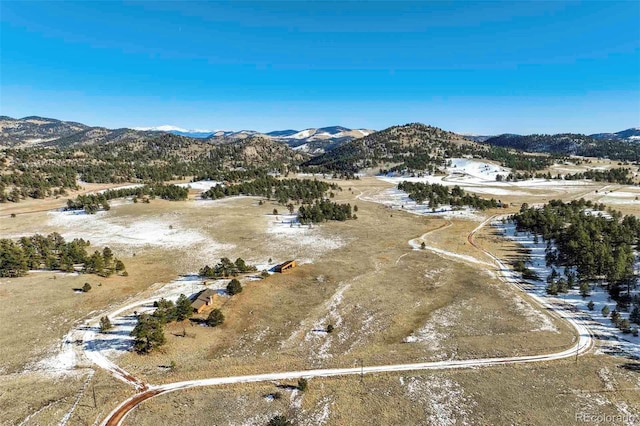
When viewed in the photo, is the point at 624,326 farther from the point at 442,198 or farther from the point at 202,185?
the point at 202,185

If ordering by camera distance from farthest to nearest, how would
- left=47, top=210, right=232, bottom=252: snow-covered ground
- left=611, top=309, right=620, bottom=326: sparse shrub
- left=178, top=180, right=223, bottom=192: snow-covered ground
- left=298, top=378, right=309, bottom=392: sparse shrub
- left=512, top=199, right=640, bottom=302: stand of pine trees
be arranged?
left=178, top=180, right=223, bottom=192: snow-covered ground
left=47, top=210, right=232, bottom=252: snow-covered ground
left=512, top=199, right=640, bottom=302: stand of pine trees
left=611, top=309, right=620, bottom=326: sparse shrub
left=298, top=378, right=309, bottom=392: sparse shrub

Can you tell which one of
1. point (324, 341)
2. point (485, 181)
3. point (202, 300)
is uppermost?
point (485, 181)

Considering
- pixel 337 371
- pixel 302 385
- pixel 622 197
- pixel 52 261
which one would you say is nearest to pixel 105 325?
pixel 302 385

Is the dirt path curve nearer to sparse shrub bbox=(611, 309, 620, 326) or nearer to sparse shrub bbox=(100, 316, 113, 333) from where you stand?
sparse shrub bbox=(611, 309, 620, 326)

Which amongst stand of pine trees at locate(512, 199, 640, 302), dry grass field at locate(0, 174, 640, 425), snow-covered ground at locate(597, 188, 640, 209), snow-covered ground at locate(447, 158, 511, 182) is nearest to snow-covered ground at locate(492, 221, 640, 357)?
stand of pine trees at locate(512, 199, 640, 302)

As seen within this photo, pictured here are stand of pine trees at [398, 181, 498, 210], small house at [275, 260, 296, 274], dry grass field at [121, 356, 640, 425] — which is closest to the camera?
dry grass field at [121, 356, 640, 425]

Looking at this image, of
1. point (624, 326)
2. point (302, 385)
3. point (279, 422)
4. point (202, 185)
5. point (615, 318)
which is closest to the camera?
point (279, 422)

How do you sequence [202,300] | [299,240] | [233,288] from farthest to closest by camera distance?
[299,240]
[233,288]
[202,300]

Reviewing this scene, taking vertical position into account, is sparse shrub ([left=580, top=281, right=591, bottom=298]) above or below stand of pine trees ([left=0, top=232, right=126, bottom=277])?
below
